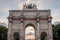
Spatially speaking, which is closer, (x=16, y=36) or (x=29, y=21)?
(x=29, y=21)

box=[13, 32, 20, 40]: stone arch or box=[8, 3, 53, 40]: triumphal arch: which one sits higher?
box=[8, 3, 53, 40]: triumphal arch

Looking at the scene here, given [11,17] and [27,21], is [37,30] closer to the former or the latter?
[27,21]

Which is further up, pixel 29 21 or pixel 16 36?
pixel 29 21

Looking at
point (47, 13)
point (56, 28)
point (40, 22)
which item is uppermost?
point (47, 13)

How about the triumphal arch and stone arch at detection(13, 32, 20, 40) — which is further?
stone arch at detection(13, 32, 20, 40)

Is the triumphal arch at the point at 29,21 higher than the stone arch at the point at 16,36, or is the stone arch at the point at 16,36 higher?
the triumphal arch at the point at 29,21

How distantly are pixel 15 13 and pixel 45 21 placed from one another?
318 inches

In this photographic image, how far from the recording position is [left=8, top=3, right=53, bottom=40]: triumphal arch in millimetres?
35875

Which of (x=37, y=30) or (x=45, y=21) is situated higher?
(x=45, y=21)

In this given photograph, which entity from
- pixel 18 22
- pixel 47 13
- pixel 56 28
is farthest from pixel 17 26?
pixel 56 28

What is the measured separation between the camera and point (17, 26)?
119 ft

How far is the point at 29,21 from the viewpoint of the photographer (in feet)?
120

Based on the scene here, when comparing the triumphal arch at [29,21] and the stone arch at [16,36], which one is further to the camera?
the stone arch at [16,36]

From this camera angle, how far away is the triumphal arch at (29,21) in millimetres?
35875
